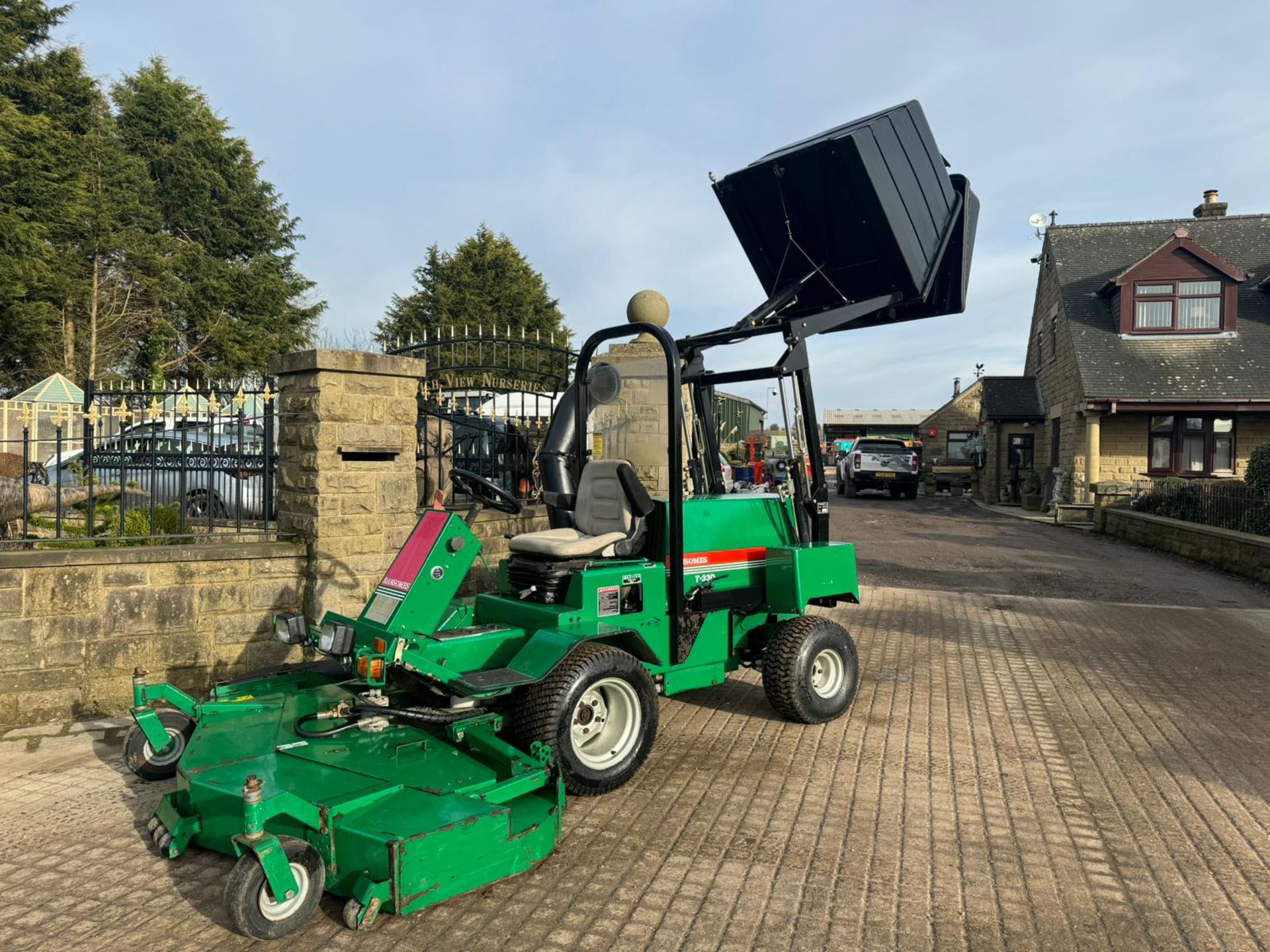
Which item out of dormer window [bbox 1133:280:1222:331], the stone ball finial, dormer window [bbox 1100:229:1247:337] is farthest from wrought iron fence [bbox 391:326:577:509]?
dormer window [bbox 1133:280:1222:331]

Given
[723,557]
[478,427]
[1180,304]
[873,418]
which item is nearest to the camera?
[723,557]

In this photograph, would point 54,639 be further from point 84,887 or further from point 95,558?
point 84,887

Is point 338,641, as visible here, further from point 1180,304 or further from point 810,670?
point 1180,304

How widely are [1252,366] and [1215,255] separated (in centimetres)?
320

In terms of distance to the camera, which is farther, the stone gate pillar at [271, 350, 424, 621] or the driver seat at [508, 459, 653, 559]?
the stone gate pillar at [271, 350, 424, 621]

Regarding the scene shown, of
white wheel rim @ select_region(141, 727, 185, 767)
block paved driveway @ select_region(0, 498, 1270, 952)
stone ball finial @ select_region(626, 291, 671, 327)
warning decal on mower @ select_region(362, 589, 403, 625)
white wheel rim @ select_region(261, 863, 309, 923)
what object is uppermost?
stone ball finial @ select_region(626, 291, 671, 327)

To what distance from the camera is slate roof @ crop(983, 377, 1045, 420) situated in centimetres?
2506

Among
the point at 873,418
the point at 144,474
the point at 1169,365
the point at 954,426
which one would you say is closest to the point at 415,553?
the point at 144,474

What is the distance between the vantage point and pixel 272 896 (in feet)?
9.37

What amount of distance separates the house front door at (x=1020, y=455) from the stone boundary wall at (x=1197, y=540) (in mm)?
8153

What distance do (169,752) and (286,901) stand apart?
5.32 ft

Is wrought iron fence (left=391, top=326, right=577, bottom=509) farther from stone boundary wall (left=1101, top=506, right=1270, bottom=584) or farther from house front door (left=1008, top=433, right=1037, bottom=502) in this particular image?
house front door (left=1008, top=433, right=1037, bottom=502)

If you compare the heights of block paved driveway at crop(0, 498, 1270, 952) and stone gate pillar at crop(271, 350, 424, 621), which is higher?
stone gate pillar at crop(271, 350, 424, 621)

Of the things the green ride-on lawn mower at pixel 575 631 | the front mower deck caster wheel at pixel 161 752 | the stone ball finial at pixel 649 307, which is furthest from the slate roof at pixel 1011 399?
the front mower deck caster wheel at pixel 161 752
